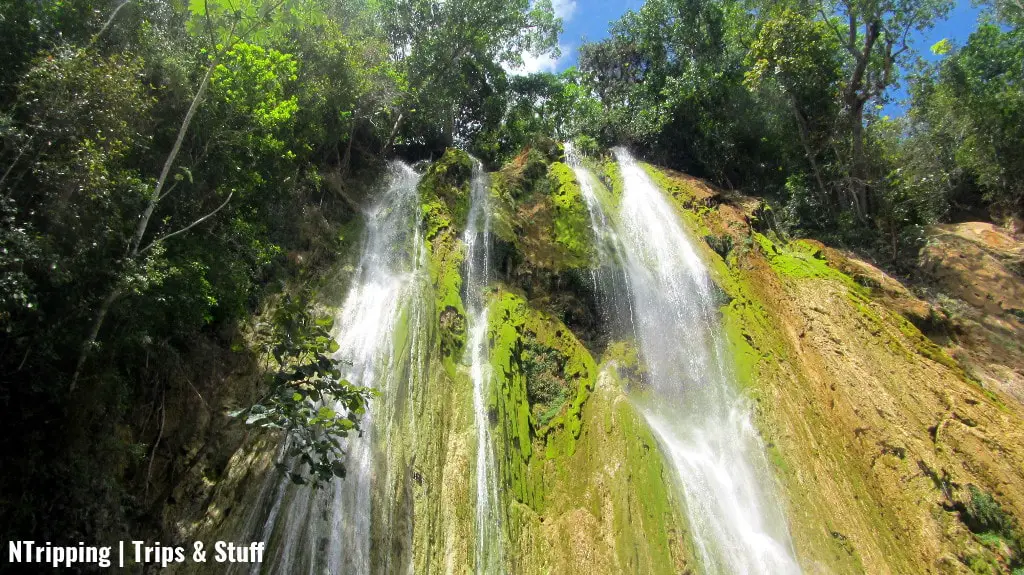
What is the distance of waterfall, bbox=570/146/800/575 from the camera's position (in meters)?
9.96


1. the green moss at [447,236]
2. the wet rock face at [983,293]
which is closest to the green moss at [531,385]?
the green moss at [447,236]

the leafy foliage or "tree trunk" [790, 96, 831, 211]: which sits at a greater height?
"tree trunk" [790, 96, 831, 211]

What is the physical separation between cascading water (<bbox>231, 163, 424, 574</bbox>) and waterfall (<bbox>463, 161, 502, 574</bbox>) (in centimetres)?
132

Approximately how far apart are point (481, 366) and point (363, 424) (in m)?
3.12

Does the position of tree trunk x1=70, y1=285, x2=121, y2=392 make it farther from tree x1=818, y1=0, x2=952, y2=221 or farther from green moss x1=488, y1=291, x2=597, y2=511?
tree x1=818, y1=0, x2=952, y2=221

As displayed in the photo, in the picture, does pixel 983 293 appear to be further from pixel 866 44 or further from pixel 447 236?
pixel 447 236

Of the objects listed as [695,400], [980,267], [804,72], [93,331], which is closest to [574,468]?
[695,400]

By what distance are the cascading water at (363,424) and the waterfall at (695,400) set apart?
5.42m

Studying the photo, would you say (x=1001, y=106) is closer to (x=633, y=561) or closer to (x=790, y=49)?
(x=790, y=49)

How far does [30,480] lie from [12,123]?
15.5ft

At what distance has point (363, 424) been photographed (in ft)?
33.6

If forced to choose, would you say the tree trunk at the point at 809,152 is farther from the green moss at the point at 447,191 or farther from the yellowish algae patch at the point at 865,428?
the green moss at the point at 447,191

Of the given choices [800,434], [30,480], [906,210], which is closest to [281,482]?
[30,480]

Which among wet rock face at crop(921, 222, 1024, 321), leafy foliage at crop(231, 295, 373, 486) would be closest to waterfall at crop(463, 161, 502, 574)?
leafy foliage at crop(231, 295, 373, 486)
